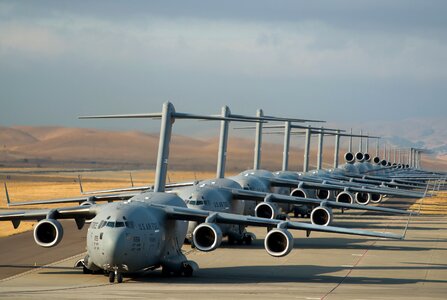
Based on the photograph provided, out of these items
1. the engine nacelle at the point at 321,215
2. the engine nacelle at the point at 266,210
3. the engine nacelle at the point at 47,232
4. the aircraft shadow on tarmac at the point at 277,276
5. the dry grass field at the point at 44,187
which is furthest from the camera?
the dry grass field at the point at 44,187

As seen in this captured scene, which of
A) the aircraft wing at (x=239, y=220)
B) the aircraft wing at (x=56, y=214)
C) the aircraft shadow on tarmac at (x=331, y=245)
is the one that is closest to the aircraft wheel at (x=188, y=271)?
the aircraft wing at (x=239, y=220)

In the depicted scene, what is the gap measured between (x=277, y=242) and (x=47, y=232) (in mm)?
7355

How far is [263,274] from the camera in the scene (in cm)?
3244

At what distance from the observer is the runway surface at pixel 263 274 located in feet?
89.1

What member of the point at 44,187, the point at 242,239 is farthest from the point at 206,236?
the point at 44,187

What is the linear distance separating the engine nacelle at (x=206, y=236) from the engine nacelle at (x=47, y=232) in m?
4.37

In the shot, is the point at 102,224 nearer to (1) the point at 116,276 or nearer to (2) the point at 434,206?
(1) the point at 116,276

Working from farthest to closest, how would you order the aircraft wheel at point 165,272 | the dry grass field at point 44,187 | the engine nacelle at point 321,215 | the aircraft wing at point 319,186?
the aircraft wing at point 319,186, the dry grass field at point 44,187, the engine nacelle at point 321,215, the aircraft wheel at point 165,272

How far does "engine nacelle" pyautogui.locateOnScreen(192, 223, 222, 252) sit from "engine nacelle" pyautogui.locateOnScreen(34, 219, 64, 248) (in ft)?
14.3

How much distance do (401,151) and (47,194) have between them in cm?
10864

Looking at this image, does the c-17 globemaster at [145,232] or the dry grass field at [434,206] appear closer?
the c-17 globemaster at [145,232]

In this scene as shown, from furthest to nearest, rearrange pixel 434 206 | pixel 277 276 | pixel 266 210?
pixel 434 206 → pixel 266 210 → pixel 277 276

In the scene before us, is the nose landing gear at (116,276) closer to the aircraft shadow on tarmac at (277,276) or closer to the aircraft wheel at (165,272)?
the aircraft shadow on tarmac at (277,276)

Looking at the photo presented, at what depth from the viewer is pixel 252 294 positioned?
88.7 feet
